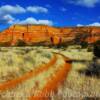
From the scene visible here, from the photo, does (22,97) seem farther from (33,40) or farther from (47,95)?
(33,40)

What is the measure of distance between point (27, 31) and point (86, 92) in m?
159

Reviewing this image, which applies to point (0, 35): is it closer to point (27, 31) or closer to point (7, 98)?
point (27, 31)

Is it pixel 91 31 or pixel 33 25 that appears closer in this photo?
pixel 91 31

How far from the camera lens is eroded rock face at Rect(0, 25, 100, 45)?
16288cm

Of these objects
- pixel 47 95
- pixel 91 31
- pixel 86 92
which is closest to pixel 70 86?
pixel 86 92

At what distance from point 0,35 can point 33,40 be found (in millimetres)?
19210

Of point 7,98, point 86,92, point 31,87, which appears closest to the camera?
point 7,98

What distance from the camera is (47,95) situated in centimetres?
1062

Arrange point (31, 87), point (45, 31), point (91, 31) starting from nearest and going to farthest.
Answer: point (31, 87) → point (91, 31) → point (45, 31)

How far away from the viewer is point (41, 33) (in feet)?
561

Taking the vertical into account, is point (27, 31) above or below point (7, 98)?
above

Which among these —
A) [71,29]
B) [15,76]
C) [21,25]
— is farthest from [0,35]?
[15,76]

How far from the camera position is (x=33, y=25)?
572 feet

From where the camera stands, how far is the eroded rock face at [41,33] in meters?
163
